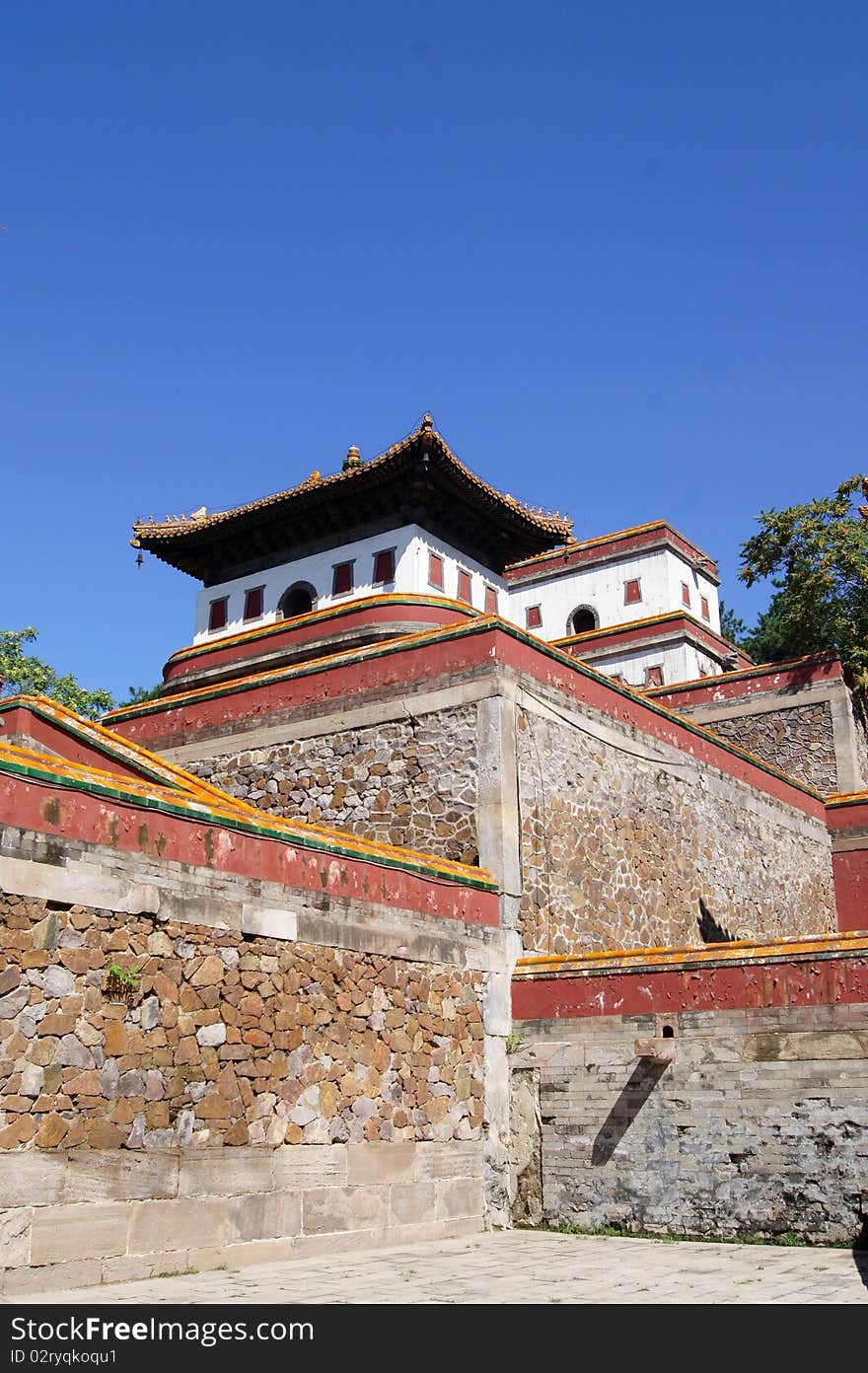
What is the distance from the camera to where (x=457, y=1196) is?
465 inches

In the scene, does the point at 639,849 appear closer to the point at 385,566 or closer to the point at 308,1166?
the point at 308,1166

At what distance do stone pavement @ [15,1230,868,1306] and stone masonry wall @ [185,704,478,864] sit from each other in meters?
4.35

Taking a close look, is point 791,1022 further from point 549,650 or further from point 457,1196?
point 549,650

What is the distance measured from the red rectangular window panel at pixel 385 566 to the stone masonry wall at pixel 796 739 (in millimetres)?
6459

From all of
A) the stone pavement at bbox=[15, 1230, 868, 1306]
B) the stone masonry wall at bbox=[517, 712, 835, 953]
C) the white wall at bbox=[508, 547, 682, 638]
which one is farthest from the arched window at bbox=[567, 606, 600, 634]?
the stone pavement at bbox=[15, 1230, 868, 1306]

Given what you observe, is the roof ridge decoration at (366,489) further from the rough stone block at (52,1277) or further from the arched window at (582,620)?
→ the rough stone block at (52,1277)

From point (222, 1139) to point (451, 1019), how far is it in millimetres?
3246

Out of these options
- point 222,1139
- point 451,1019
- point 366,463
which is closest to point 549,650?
point 451,1019

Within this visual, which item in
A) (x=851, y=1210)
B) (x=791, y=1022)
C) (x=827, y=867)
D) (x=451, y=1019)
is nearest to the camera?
(x=851, y=1210)

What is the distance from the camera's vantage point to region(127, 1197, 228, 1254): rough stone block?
8.64 m

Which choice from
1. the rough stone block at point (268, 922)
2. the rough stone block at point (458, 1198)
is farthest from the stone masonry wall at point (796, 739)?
the rough stone block at point (268, 922)

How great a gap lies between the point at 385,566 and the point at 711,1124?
43.5ft

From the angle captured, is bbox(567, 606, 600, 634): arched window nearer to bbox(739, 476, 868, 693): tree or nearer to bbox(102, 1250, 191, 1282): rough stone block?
bbox(739, 476, 868, 693): tree

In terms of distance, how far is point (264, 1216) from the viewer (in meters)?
9.69
